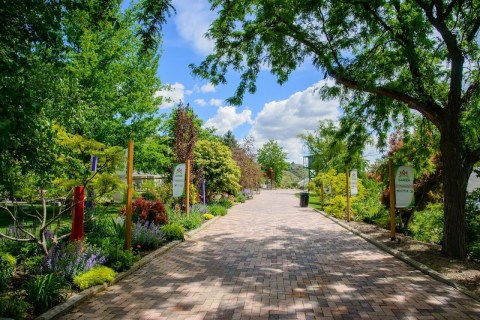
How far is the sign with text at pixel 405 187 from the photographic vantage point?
9797 millimetres

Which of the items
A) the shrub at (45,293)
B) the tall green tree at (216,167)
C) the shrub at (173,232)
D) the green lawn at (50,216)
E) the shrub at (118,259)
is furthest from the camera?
the tall green tree at (216,167)

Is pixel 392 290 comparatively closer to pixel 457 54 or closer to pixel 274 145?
pixel 457 54

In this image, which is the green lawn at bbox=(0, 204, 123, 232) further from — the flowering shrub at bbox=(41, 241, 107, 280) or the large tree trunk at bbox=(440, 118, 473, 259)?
the large tree trunk at bbox=(440, 118, 473, 259)

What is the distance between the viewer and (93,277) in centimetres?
571

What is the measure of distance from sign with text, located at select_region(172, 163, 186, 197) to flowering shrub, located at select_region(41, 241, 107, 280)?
6.15 metres

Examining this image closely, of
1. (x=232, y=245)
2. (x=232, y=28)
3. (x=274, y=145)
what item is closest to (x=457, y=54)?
(x=232, y=28)

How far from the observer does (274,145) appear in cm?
6919

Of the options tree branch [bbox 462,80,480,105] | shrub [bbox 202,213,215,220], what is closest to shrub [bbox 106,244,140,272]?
tree branch [bbox 462,80,480,105]

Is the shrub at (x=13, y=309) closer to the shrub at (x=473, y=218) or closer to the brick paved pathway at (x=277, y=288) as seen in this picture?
the brick paved pathway at (x=277, y=288)

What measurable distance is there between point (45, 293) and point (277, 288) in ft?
10.9

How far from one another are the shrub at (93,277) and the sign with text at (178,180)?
6.45 metres

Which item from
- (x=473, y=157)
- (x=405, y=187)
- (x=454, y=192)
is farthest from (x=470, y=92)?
(x=405, y=187)

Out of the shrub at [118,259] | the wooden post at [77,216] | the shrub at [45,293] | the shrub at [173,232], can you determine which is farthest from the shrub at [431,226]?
the shrub at [45,293]

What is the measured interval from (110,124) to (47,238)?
8.95m
